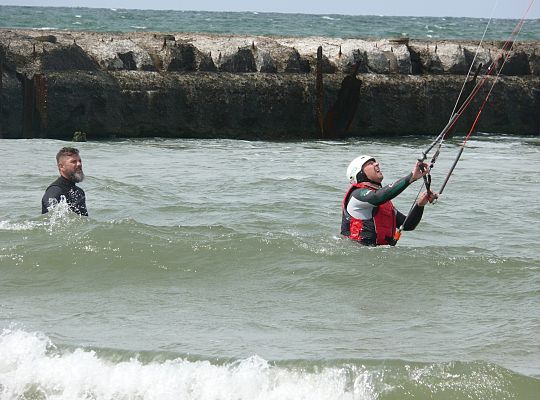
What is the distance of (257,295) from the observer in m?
9.59

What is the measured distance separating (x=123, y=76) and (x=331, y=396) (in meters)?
16.1

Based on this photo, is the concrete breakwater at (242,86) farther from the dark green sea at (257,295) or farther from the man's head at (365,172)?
the man's head at (365,172)

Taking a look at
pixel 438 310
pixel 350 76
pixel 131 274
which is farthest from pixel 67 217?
pixel 350 76

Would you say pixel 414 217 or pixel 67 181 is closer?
pixel 414 217

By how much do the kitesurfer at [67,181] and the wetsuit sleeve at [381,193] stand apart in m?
2.70

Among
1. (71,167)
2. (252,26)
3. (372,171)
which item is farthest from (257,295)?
(252,26)

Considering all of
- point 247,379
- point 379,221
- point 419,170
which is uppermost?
point 419,170

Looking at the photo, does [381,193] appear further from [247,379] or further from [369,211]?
[247,379]

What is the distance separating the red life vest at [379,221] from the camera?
1042 cm

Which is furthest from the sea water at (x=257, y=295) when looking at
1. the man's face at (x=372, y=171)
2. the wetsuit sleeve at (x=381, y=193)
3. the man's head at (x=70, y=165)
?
the man's face at (x=372, y=171)

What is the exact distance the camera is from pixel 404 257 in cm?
1087

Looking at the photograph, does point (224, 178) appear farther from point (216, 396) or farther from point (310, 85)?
point (216, 396)

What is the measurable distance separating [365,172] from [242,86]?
41.8 ft

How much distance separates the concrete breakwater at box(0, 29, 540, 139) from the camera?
21484 millimetres
